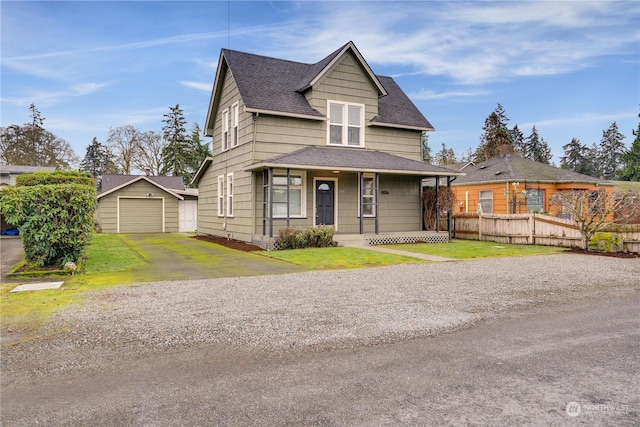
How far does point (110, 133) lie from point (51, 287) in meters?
Answer: 48.0

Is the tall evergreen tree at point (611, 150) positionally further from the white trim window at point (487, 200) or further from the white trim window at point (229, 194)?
the white trim window at point (229, 194)

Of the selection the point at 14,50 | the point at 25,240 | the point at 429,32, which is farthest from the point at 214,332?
the point at 429,32

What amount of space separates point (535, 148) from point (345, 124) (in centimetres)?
6068

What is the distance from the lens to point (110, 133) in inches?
1951

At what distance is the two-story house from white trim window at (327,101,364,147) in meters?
0.04

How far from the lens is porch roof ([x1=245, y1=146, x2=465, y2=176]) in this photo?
14.7 m

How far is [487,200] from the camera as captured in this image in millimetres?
26500

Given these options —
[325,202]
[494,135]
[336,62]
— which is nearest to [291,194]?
[325,202]

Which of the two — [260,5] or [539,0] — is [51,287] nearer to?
[260,5]

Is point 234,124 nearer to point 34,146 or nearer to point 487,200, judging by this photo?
point 487,200

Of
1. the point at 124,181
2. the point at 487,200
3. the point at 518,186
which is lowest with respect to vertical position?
the point at 487,200

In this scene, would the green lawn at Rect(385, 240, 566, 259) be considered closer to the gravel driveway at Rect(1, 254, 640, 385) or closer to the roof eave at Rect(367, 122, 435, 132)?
the gravel driveway at Rect(1, 254, 640, 385)

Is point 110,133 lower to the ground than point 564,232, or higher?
higher

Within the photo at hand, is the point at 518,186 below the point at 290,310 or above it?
above
